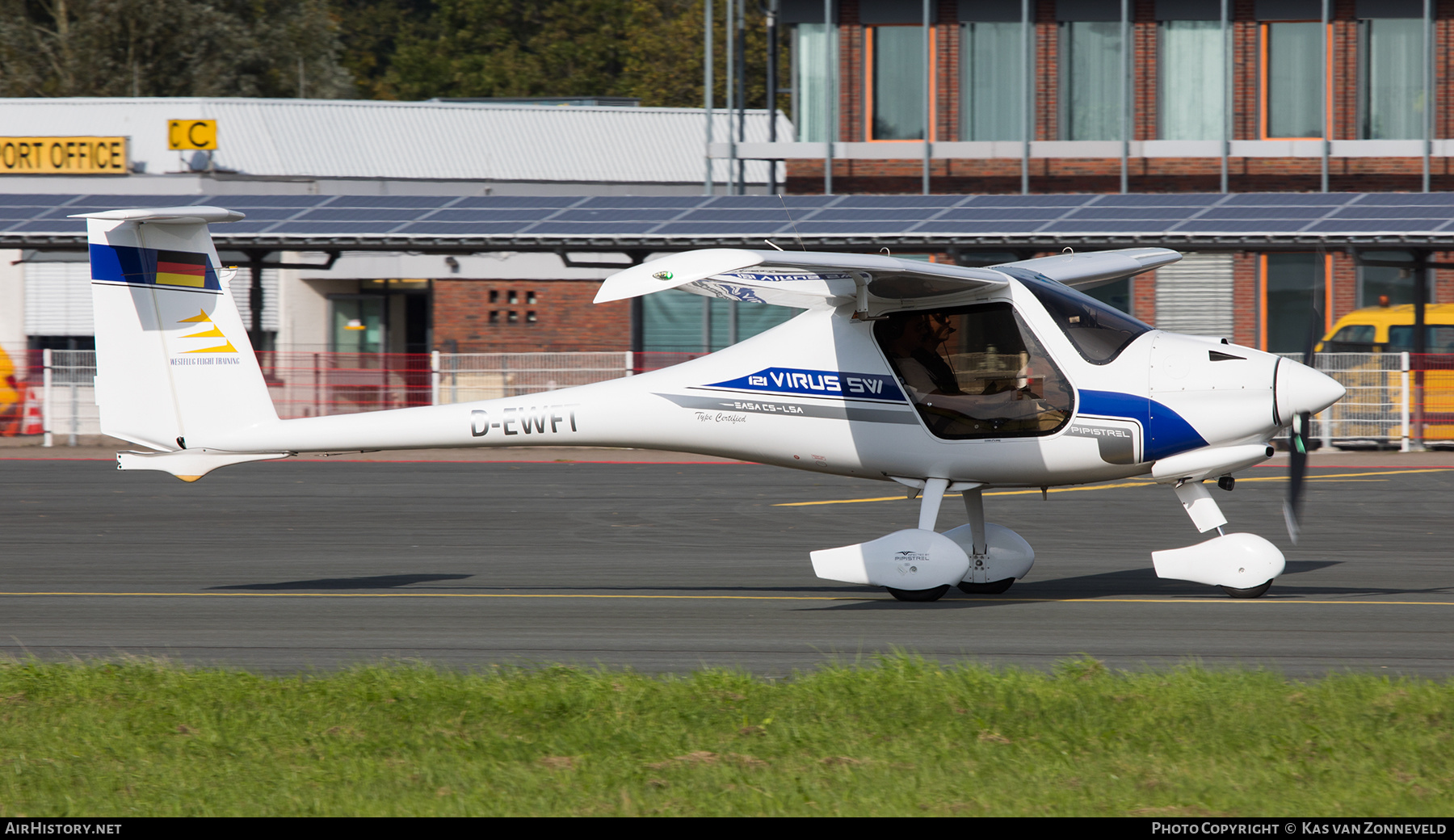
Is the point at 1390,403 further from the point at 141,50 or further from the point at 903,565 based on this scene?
the point at 141,50

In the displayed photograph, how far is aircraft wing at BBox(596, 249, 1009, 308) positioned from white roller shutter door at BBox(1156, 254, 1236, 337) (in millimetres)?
22148

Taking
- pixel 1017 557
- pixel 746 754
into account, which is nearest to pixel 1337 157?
pixel 1017 557

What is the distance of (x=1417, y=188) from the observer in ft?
102

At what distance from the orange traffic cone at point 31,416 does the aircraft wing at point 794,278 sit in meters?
19.1

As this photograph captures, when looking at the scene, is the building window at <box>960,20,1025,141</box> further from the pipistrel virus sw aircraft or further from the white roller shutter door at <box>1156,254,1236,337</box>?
the pipistrel virus sw aircraft

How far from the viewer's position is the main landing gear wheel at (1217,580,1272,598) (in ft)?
32.3

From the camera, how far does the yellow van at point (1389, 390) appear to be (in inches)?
903

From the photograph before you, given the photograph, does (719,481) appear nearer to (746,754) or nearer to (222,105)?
(746,754)

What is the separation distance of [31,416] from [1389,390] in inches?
893

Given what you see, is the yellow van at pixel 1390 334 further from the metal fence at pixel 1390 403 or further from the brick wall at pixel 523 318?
the brick wall at pixel 523 318

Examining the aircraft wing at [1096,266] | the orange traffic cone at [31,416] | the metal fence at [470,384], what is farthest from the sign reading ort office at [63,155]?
the aircraft wing at [1096,266]

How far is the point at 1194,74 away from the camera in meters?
32.0

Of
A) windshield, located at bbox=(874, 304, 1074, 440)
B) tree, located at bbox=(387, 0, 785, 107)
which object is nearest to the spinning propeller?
windshield, located at bbox=(874, 304, 1074, 440)

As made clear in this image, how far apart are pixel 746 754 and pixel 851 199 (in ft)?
73.4
